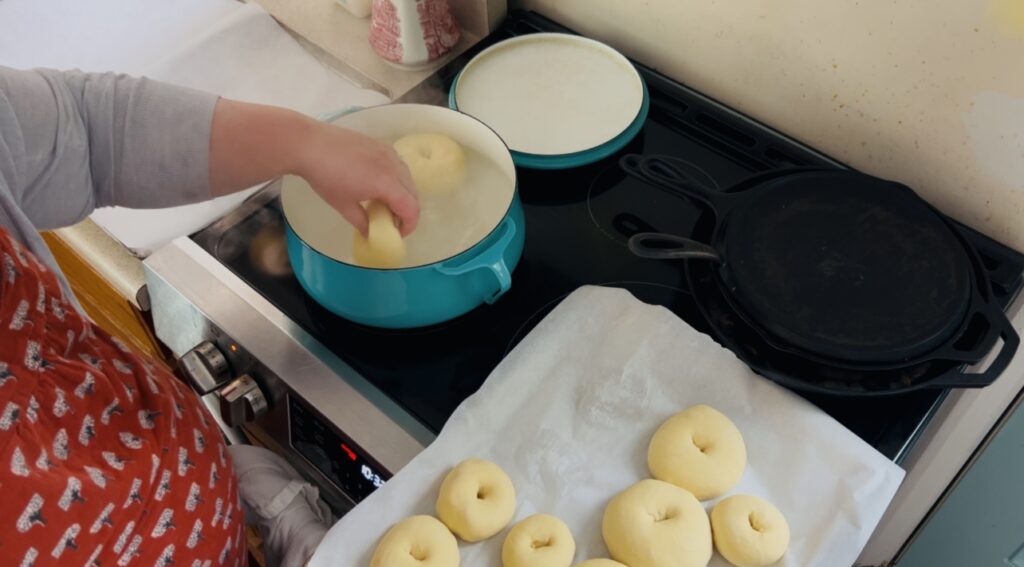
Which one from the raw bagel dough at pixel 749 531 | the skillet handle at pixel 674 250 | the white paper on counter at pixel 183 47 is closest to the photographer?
the raw bagel dough at pixel 749 531

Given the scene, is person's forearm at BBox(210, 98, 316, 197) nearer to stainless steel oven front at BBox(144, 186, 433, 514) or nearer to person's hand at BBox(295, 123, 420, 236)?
person's hand at BBox(295, 123, 420, 236)

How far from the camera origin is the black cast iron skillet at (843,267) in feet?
2.10

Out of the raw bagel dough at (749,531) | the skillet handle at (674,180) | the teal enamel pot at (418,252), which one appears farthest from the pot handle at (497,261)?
the raw bagel dough at (749,531)

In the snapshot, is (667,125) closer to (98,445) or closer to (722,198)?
(722,198)

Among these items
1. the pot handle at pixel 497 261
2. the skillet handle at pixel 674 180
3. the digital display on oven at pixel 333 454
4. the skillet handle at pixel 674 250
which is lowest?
the digital display on oven at pixel 333 454

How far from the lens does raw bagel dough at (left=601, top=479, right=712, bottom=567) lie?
0.57 meters

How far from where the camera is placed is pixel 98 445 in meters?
0.65

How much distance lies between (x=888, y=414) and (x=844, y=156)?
28 cm

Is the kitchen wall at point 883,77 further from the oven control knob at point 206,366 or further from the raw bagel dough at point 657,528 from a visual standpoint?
the oven control knob at point 206,366

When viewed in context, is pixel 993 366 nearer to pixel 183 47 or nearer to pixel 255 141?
pixel 255 141

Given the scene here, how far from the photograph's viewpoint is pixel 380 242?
650mm

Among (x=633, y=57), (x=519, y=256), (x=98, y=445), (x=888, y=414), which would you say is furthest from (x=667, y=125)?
(x=98, y=445)

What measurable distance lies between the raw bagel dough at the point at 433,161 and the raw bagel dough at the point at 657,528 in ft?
1.02

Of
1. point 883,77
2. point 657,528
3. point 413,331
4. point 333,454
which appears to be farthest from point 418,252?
point 883,77
